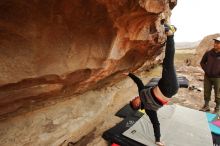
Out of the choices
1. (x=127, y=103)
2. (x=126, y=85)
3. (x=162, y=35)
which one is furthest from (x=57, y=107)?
(x=126, y=85)

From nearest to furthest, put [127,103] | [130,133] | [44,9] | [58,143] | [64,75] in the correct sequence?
[44,9] → [64,75] → [58,143] → [130,133] → [127,103]

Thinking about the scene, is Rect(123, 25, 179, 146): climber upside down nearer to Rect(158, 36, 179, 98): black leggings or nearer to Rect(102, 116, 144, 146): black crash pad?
Rect(158, 36, 179, 98): black leggings

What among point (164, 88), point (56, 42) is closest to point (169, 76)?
point (164, 88)

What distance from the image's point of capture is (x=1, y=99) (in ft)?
8.45

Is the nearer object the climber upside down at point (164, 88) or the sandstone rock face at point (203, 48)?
the climber upside down at point (164, 88)

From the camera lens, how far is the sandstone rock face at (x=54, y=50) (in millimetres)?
2420

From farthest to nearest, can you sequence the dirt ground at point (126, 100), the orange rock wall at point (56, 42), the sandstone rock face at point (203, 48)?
the sandstone rock face at point (203, 48) → the dirt ground at point (126, 100) → the orange rock wall at point (56, 42)

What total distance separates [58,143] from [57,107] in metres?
0.65

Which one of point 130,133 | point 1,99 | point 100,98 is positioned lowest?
point 130,133

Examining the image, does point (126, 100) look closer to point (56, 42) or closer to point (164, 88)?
point (164, 88)

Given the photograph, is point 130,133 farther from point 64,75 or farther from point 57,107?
point 64,75

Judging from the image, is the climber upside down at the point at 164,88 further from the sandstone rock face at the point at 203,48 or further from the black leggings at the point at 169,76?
the sandstone rock face at the point at 203,48

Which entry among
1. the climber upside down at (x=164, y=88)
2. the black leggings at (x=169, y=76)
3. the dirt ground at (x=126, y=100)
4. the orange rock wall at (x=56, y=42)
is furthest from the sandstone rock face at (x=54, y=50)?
the black leggings at (x=169, y=76)

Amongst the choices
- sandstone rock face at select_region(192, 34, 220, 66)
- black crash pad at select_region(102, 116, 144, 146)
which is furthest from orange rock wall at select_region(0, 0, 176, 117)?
sandstone rock face at select_region(192, 34, 220, 66)
